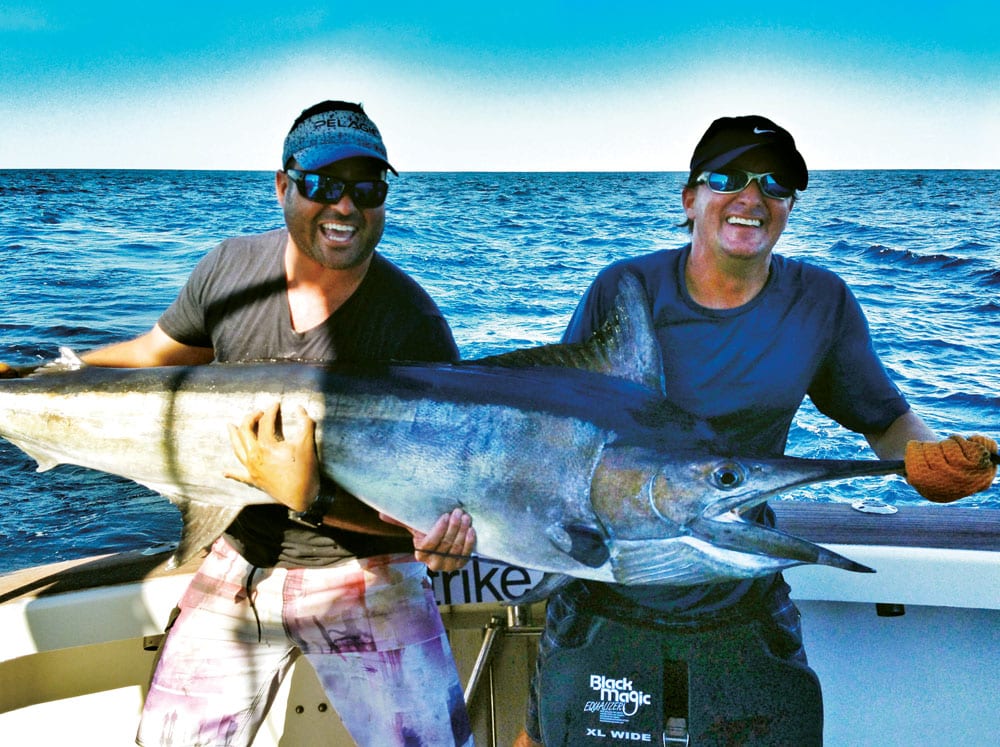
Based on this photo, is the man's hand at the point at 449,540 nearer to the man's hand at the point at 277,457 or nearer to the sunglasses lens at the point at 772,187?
the man's hand at the point at 277,457

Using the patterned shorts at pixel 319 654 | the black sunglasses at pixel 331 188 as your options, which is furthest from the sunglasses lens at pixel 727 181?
the patterned shorts at pixel 319 654

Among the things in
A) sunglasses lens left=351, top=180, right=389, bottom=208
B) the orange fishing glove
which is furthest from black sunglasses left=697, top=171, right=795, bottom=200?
sunglasses lens left=351, top=180, right=389, bottom=208

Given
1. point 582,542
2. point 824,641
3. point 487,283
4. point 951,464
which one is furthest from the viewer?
point 487,283

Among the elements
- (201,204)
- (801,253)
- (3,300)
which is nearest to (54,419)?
(3,300)

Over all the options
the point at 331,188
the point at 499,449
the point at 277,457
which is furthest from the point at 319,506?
the point at 331,188

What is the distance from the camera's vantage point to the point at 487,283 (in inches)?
570

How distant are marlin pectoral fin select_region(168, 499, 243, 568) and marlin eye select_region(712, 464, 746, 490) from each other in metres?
1.10

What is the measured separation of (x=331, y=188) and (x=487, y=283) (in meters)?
12.5

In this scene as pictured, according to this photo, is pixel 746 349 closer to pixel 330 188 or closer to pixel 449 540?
pixel 449 540

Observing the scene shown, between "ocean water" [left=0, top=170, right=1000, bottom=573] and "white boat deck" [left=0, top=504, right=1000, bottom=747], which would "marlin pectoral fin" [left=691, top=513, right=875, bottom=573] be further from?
"ocean water" [left=0, top=170, right=1000, bottom=573]

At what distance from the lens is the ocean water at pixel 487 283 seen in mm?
6207

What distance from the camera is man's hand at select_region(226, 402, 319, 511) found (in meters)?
1.75

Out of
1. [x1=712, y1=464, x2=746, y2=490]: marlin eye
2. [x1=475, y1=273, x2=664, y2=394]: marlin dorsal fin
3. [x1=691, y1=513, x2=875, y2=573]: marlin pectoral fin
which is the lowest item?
[x1=691, y1=513, x2=875, y2=573]: marlin pectoral fin

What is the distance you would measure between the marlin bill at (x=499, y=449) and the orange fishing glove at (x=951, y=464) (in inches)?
4.9
